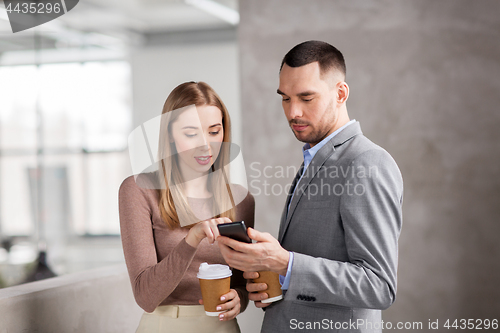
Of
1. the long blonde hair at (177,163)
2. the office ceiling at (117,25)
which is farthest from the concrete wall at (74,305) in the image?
the office ceiling at (117,25)

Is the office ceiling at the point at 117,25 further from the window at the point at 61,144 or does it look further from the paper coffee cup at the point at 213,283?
the paper coffee cup at the point at 213,283

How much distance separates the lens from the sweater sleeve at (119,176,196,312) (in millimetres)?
1186

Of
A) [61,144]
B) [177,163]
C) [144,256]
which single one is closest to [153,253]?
[144,256]

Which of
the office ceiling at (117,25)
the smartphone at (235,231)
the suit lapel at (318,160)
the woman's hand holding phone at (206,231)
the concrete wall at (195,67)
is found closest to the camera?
the smartphone at (235,231)

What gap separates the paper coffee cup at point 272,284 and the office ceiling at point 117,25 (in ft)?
6.65

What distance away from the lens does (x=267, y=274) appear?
119 cm

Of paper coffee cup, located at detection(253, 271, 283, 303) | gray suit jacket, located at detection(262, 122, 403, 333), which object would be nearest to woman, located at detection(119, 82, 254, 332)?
paper coffee cup, located at detection(253, 271, 283, 303)

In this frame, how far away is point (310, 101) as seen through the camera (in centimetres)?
128

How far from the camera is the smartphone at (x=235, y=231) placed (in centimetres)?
103

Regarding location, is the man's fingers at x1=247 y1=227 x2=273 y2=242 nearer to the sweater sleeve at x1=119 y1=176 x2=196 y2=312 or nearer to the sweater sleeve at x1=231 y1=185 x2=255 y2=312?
the sweater sleeve at x1=119 y1=176 x2=196 y2=312

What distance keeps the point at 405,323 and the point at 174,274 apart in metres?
1.92

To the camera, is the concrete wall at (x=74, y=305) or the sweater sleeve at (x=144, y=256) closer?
the sweater sleeve at (x=144, y=256)

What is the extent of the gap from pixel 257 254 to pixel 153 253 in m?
0.38

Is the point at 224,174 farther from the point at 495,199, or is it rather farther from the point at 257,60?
the point at 495,199
